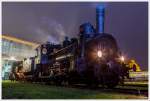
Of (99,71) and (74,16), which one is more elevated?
(74,16)

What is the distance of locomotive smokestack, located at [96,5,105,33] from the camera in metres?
10.2

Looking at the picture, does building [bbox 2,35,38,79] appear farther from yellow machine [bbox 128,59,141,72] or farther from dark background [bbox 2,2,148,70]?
yellow machine [bbox 128,59,141,72]

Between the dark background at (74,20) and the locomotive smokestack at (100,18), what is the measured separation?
0.55 feet

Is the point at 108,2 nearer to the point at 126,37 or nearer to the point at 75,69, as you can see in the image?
the point at 126,37

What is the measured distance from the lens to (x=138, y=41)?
9.73 meters

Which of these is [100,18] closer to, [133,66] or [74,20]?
[74,20]

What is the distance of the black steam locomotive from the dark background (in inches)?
14.0

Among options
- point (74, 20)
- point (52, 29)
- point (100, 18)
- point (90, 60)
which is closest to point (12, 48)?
point (52, 29)

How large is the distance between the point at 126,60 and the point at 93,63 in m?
1.19

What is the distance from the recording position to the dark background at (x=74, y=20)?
9.70 meters

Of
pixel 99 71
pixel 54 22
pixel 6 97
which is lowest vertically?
pixel 6 97

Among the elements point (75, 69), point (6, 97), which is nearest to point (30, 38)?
point (75, 69)

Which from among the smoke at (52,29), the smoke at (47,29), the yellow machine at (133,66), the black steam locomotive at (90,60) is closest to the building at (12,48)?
the smoke at (47,29)

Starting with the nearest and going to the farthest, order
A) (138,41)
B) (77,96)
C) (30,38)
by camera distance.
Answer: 1. (77,96)
2. (138,41)
3. (30,38)
